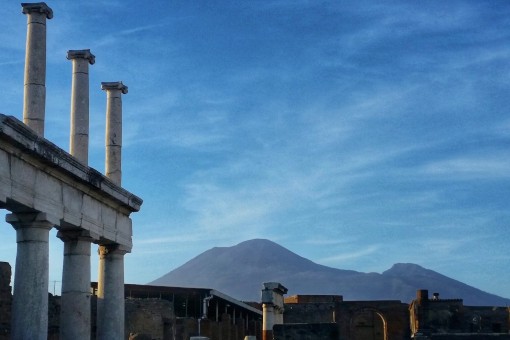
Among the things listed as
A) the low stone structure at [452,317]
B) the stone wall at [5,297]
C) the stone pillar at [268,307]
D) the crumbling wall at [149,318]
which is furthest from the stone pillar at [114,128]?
the low stone structure at [452,317]

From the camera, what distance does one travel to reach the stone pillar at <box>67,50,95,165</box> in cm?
1823

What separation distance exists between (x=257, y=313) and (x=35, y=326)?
41.3m

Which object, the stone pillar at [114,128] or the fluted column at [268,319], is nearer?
the stone pillar at [114,128]

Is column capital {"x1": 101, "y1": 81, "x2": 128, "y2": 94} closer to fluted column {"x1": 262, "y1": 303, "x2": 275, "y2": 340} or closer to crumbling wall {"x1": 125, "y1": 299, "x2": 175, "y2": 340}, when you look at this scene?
fluted column {"x1": 262, "y1": 303, "x2": 275, "y2": 340}

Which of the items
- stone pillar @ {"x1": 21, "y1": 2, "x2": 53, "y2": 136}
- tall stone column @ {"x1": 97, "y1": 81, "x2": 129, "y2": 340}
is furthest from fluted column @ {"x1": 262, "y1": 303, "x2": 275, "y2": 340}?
stone pillar @ {"x1": 21, "y1": 2, "x2": 53, "y2": 136}

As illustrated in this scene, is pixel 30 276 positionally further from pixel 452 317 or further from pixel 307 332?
pixel 452 317

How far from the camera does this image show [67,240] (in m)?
17.8

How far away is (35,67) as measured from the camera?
16.2 metres

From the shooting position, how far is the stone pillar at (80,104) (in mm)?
18234

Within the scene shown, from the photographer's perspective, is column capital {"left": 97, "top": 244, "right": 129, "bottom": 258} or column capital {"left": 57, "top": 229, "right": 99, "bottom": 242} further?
column capital {"left": 97, "top": 244, "right": 129, "bottom": 258}

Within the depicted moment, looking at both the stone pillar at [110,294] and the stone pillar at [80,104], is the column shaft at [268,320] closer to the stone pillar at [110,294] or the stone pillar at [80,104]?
the stone pillar at [110,294]

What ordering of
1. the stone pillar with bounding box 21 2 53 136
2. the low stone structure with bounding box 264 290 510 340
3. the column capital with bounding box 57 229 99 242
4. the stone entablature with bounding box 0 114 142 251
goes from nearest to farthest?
the stone entablature with bounding box 0 114 142 251
the stone pillar with bounding box 21 2 53 136
the column capital with bounding box 57 229 99 242
the low stone structure with bounding box 264 290 510 340

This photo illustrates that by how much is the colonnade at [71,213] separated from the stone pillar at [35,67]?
0.02 m

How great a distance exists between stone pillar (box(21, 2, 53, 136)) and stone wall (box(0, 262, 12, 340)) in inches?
268
